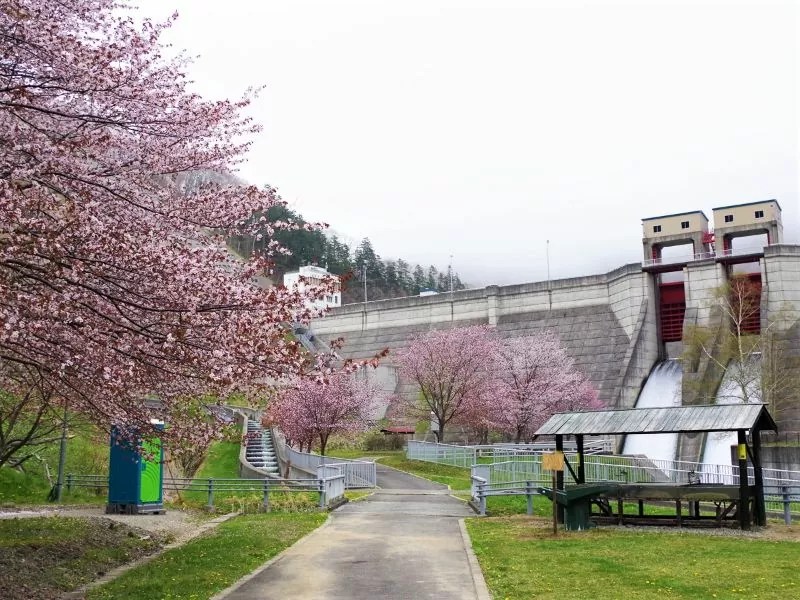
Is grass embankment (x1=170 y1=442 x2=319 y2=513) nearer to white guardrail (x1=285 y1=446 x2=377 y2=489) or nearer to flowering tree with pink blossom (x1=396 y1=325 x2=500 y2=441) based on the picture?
white guardrail (x1=285 y1=446 x2=377 y2=489)

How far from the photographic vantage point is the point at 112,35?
10539 mm

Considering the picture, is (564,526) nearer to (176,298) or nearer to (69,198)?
(176,298)

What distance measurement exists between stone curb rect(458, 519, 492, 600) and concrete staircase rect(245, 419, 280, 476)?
17.4 m

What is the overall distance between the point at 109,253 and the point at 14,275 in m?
1.53

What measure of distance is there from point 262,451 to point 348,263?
4078 inches

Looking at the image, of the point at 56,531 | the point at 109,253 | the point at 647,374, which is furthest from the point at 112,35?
the point at 647,374

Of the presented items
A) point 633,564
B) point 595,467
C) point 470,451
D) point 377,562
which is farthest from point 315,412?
point 633,564

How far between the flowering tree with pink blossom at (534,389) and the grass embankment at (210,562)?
24524mm

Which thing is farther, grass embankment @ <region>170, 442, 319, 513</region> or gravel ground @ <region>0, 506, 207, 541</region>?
grass embankment @ <region>170, 442, 319, 513</region>

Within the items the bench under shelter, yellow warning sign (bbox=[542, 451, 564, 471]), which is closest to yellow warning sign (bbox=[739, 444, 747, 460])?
the bench under shelter

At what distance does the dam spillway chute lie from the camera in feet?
140

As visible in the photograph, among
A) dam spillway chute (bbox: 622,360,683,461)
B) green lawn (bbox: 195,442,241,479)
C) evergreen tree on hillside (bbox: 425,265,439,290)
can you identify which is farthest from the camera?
evergreen tree on hillside (bbox: 425,265,439,290)

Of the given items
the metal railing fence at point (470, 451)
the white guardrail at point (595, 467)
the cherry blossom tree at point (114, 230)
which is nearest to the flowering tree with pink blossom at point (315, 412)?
the metal railing fence at point (470, 451)

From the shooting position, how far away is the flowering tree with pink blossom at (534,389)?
43.3 meters
